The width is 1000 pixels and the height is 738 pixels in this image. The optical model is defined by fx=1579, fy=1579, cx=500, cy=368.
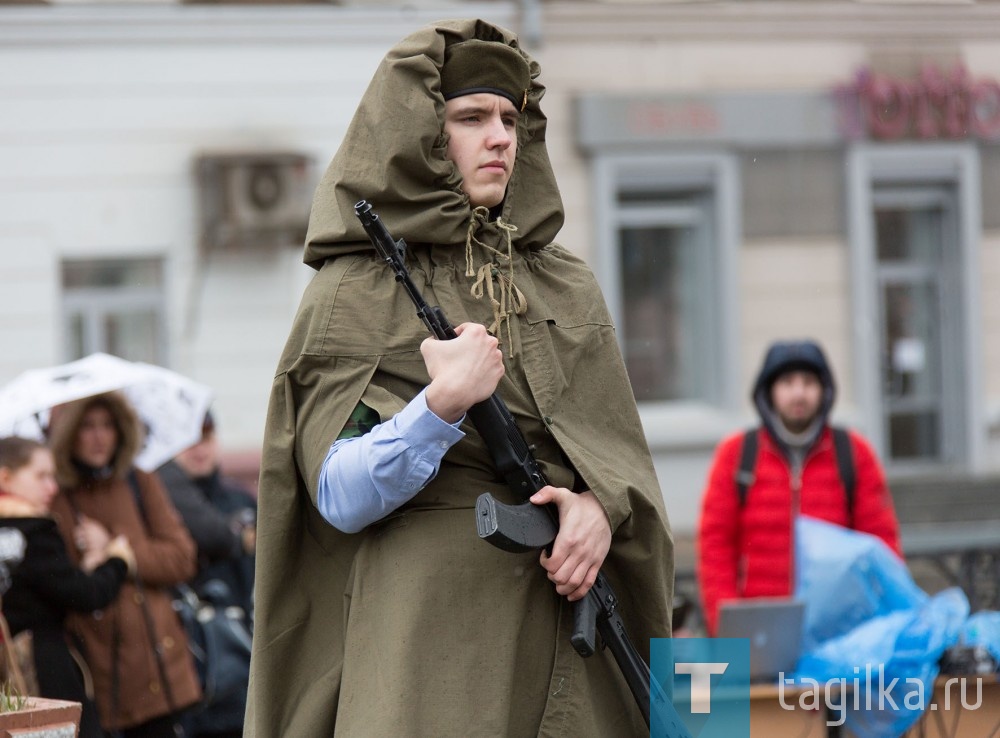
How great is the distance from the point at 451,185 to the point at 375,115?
17 cm

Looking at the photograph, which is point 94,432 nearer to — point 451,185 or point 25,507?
point 25,507

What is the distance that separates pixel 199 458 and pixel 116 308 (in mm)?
6513

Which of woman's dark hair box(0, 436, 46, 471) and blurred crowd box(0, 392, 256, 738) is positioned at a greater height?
woman's dark hair box(0, 436, 46, 471)

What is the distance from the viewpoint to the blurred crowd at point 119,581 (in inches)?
188

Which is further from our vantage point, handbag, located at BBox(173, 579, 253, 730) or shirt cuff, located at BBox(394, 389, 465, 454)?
handbag, located at BBox(173, 579, 253, 730)

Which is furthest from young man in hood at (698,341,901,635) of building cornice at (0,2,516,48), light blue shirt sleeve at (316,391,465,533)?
building cornice at (0,2,516,48)

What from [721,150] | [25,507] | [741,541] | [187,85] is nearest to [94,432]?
[25,507]

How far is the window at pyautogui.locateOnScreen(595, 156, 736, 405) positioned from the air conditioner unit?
2973mm

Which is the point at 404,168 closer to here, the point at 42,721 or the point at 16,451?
the point at 42,721

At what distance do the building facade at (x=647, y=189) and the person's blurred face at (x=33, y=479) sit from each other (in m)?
7.88

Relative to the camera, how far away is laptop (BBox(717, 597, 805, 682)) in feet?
15.5

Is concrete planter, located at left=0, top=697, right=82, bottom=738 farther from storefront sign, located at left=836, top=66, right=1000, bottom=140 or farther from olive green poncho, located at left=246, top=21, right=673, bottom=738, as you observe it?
storefront sign, located at left=836, top=66, right=1000, bottom=140

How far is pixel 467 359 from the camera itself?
8.17ft
